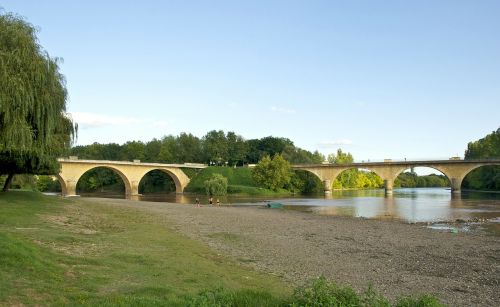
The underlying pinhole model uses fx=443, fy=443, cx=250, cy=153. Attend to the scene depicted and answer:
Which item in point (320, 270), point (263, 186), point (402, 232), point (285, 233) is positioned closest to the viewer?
point (320, 270)

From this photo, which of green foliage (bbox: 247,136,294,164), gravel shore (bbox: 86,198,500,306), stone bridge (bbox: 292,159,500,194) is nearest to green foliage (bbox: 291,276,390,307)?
gravel shore (bbox: 86,198,500,306)

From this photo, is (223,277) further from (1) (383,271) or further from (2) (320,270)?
(1) (383,271)

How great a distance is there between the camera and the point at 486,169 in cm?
10950

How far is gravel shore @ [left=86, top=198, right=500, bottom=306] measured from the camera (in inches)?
515

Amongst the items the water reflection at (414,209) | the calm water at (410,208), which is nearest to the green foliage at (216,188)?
the calm water at (410,208)

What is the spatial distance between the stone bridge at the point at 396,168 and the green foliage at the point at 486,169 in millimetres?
9418

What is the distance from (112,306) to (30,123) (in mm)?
17546

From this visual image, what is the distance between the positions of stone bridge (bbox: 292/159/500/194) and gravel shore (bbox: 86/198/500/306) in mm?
75450

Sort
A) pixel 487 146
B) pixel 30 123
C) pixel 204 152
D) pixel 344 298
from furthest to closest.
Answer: pixel 204 152 < pixel 487 146 < pixel 30 123 < pixel 344 298

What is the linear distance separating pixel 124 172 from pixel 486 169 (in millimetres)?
86434

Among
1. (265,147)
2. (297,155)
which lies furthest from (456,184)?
(265,147)

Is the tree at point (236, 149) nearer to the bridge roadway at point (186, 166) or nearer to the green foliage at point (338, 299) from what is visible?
the bridge roadway at point (186, 166)

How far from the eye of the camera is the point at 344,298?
269 inches

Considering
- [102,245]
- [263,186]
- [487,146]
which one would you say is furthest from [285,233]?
[487,146]
